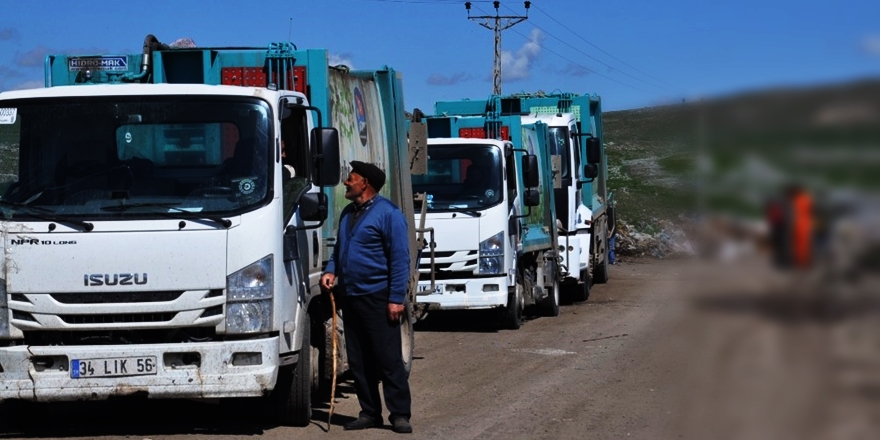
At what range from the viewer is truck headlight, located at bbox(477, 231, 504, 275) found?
14305mm

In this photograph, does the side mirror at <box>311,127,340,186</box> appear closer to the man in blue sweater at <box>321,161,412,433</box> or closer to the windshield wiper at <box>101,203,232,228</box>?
the man in blue sweater at <box>321,161,412,433</box>

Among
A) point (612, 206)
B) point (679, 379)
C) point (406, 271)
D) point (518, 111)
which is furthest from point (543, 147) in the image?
point (679, 379)

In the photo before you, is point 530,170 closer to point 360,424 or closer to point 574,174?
point 574,174

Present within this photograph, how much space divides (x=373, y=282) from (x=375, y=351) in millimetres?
475

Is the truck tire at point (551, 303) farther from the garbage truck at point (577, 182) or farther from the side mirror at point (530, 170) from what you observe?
the side mirror at point (530, 170)

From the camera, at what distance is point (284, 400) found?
791 centimetres

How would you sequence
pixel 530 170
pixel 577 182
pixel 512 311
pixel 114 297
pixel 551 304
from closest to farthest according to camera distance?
pixel 114 297
pixel 512 311
pixel 530 170
pixel 551 304
pixel 577 182

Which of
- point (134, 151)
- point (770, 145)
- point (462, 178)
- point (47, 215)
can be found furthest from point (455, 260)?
point (770, 145)

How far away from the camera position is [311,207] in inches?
297

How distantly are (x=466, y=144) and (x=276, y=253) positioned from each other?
26.1 ft

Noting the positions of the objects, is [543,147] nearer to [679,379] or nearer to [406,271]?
[406,271]

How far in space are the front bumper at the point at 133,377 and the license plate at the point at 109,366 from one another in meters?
0.03

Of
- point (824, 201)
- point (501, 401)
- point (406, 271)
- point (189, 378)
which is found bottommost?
point (501, 401)

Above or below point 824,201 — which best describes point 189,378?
below
